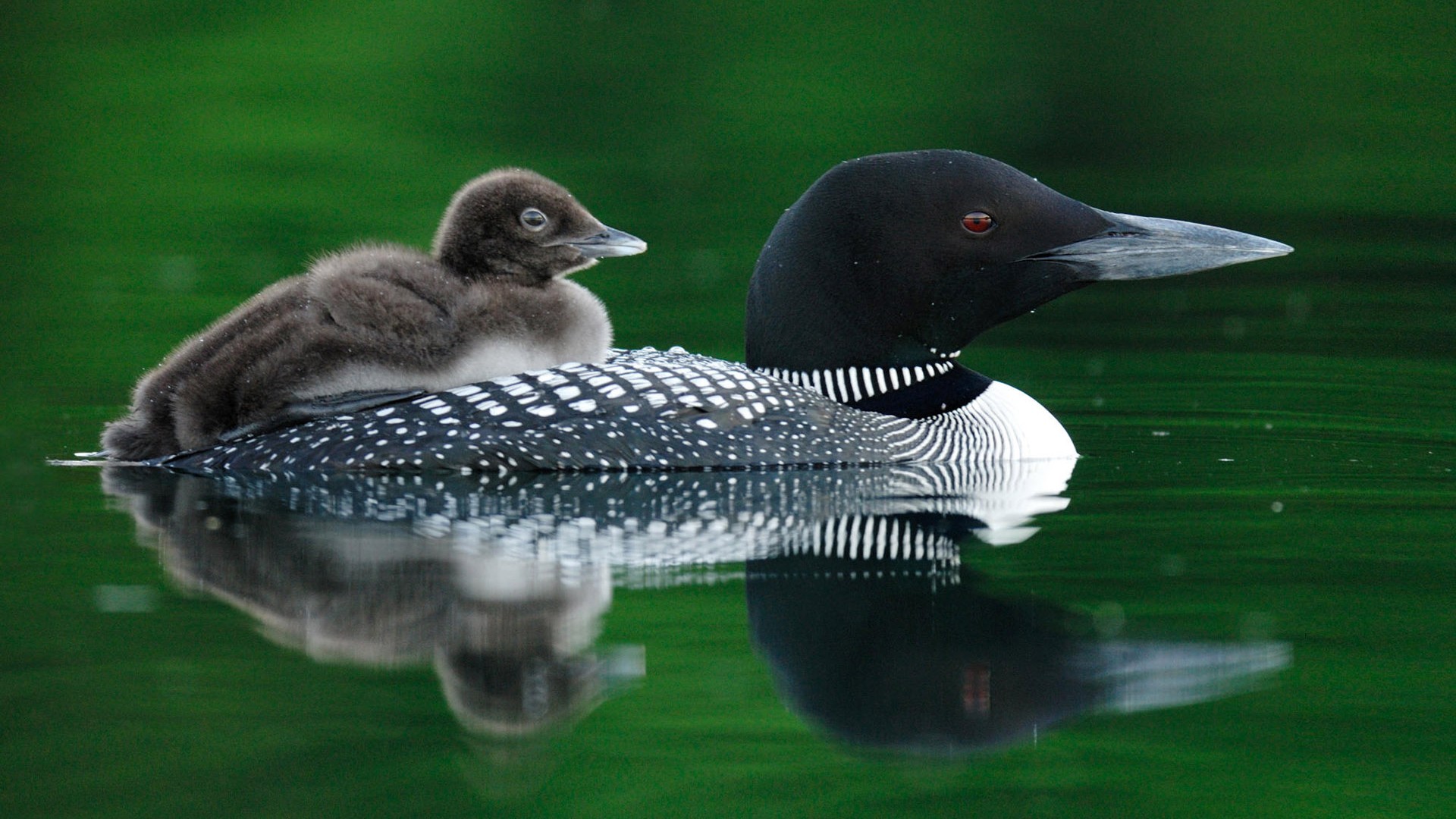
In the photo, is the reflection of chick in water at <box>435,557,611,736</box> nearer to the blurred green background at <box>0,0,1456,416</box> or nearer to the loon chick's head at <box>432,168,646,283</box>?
the loon chick's head at <box>432,168,646,283</box>

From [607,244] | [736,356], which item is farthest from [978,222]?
[736,356]

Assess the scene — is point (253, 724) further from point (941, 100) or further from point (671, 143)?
point (941, 100)

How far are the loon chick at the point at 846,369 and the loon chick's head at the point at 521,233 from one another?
11.8 inches

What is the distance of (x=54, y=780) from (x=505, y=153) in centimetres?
902

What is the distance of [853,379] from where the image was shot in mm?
5168

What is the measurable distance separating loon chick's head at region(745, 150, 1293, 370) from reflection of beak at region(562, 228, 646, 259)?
1.18 feet

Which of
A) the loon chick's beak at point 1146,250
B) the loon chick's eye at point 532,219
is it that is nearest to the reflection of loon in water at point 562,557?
the loon chick's beak at point 1146,250

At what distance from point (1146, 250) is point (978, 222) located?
1.38ft

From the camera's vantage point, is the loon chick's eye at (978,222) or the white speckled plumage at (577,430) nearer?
the white speckled plumage at (577,430)

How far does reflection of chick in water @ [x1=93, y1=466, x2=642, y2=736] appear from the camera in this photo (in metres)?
3.11

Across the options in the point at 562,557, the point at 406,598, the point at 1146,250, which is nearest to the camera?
the point at 406,598

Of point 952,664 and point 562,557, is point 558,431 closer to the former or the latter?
point 562,557

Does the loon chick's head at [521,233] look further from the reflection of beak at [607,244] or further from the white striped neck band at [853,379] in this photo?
the white striped neck band at [853,379]

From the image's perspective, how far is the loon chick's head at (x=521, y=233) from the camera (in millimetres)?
5004
